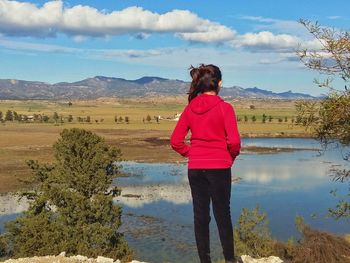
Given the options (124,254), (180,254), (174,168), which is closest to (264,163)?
(174,168)

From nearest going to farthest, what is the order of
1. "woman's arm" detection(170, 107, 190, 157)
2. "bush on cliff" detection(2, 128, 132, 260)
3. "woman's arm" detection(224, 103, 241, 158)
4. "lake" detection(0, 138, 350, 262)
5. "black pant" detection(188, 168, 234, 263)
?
"woman's arm" detection(224, 103, 241, 158) < "black pant" detection(188, 168, 234, 263) < "woman's arm" detection(170, 107, 190, 157) < "bush on cliff" detection(2, 128, 132, 260) < "lake" detection(0, 138, 350, 262)

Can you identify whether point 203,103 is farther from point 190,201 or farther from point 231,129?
point 190,201

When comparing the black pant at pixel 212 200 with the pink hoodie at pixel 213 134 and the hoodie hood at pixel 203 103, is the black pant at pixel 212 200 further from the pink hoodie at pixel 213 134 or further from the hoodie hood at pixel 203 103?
the hoodie hood at pixel 203 103

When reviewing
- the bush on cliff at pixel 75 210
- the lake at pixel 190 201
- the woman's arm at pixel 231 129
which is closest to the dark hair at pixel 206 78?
the woman's arm at pixel 231 129

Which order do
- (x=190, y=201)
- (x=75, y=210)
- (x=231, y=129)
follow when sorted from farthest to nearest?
(x=190, y=201) → (x=75, y=210) → (x=231, y=129)

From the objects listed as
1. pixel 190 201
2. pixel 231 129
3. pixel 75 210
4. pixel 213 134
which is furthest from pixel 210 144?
pixel 190 201

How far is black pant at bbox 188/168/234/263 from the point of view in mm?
5906

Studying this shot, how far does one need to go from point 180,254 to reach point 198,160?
2229cm

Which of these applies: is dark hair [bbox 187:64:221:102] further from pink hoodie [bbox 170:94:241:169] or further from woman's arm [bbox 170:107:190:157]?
woman's arm [bbox 170:107:190:157]

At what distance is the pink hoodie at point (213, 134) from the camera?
582cm

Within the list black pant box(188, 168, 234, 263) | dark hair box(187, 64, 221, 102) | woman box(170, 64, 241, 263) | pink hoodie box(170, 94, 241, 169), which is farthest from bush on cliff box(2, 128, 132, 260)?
dark hair box(187, 64, 221, 102)

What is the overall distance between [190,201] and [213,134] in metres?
36.1

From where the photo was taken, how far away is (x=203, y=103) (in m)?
5.94

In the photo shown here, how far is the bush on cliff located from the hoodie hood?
15.0 metres
